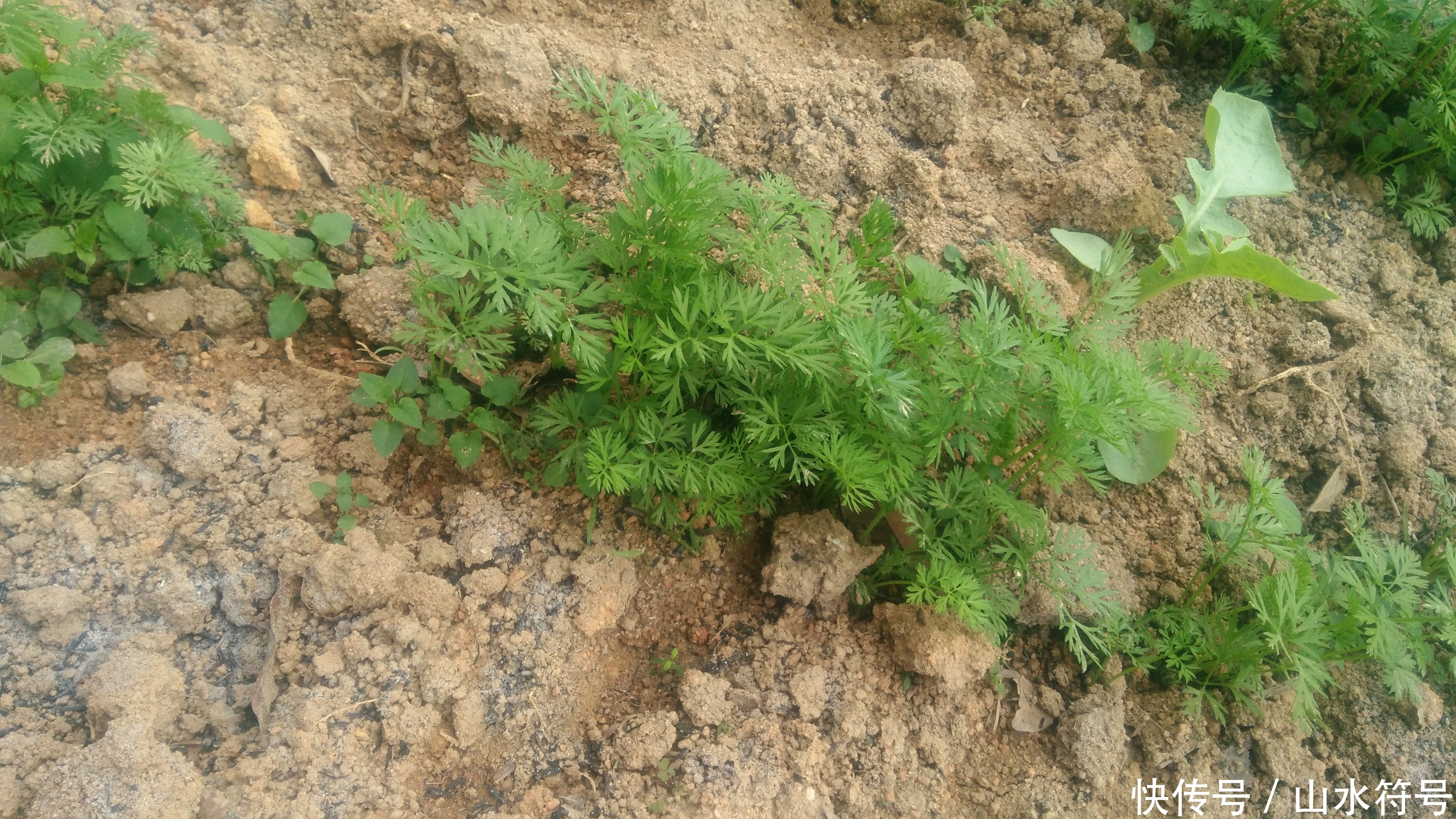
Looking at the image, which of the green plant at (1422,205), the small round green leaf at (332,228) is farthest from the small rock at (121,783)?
the green plant at (1422,205)

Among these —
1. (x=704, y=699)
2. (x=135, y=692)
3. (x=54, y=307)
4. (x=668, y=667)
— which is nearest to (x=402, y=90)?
(x=54, y=307)

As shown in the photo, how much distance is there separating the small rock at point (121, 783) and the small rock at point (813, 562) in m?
1.35

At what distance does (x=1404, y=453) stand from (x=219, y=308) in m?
3.53

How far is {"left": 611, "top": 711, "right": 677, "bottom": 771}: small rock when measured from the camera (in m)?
1.95

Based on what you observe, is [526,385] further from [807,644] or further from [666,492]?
[807,644]

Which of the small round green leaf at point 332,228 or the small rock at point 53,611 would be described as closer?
the small rock at point 53,611

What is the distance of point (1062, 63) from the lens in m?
2.99

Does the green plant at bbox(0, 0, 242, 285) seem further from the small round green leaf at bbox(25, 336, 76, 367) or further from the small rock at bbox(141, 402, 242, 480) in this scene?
the small rock at bbox(141, 402, 242, 480)

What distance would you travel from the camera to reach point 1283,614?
2.06 metres

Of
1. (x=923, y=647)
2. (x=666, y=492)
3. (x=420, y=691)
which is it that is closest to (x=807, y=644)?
(x=923, y=647)

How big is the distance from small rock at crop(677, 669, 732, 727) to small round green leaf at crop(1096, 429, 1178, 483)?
1281mm

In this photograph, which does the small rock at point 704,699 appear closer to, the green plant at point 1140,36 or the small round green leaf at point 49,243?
the small round green leaf at point 49,243

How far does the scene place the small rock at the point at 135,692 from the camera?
5.67 feet

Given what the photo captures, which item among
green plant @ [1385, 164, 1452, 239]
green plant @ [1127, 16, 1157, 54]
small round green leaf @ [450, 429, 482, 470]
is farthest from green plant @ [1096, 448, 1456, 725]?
small round green leaf @ [450, 429, 482, 470]
